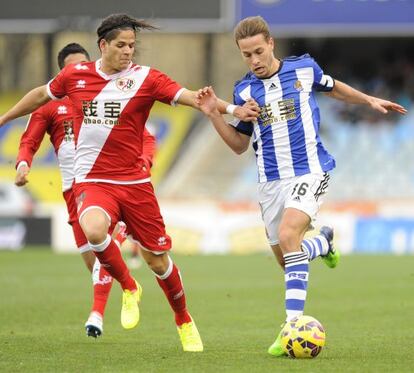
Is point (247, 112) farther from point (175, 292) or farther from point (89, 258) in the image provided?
point (89, 258)

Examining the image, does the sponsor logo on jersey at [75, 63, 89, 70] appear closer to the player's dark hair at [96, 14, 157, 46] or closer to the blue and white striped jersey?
the player's dark hair at [96, 14, 157, 46]

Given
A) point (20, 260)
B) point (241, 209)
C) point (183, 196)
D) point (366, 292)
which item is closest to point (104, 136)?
point (366, 292)

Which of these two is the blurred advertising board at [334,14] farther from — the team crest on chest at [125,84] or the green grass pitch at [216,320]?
the team crest on chest at [125,84]

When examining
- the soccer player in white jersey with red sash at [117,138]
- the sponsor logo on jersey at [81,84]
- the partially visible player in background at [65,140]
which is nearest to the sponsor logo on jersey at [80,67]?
the soccer player in white jersey with red sash at [117,138]

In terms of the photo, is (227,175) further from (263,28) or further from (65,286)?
(263,28)

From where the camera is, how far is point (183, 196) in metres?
30.2

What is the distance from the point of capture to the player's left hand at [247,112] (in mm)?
8539

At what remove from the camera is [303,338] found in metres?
8.12

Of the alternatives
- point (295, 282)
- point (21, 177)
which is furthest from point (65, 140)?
point (295, 282)

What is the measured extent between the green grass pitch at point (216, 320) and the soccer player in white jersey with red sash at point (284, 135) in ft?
2.77

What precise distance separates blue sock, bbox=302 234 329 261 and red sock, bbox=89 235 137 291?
1.55m

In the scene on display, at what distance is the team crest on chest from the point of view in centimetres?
873

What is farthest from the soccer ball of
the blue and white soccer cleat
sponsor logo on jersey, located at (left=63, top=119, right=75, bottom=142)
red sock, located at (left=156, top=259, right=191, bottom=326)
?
sponsor logo on jersey, located at (left=63, top=119, right=75, bottom=142)

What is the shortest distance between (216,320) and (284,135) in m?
3.40
